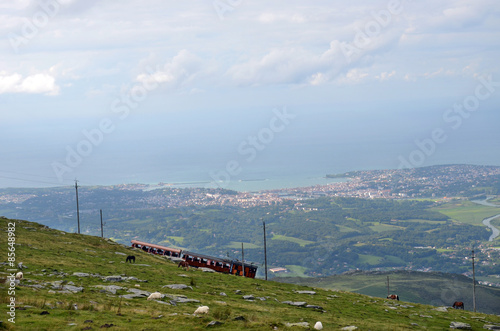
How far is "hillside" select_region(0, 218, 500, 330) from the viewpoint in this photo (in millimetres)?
14320

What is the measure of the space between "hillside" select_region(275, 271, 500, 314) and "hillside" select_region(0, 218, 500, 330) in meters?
36.9

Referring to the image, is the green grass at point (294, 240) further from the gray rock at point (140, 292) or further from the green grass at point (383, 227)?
the gray rock at point (140, 292)

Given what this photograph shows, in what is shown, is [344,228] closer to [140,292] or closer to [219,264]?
[219,264]

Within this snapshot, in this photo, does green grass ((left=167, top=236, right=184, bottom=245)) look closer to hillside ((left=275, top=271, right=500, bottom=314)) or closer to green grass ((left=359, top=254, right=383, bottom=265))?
green grass ((left=359, top=254, right=383, bottom=265))

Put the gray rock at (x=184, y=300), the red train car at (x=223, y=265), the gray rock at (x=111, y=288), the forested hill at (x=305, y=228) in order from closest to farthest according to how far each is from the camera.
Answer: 1. the gray rock at (x=184, y=300)
2. the gray rock at (x=111, y=288)
3. the red train car at (x=223, y=265)
4. the forested hill at (x=305, y=228)

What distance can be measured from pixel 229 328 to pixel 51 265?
1543 centimetres

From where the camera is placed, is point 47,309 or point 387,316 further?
point 387,316

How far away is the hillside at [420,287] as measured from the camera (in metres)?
60.4

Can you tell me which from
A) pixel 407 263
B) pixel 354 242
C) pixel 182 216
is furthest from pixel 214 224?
pixel 407 263

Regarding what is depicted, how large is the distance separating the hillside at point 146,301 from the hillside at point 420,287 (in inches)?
1453

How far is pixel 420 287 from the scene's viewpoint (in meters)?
68.1

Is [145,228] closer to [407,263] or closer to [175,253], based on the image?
[407,263]

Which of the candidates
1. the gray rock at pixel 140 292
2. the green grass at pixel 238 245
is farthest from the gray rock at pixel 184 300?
the green grass at pixel 238 245

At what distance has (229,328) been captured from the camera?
14.2 metres
